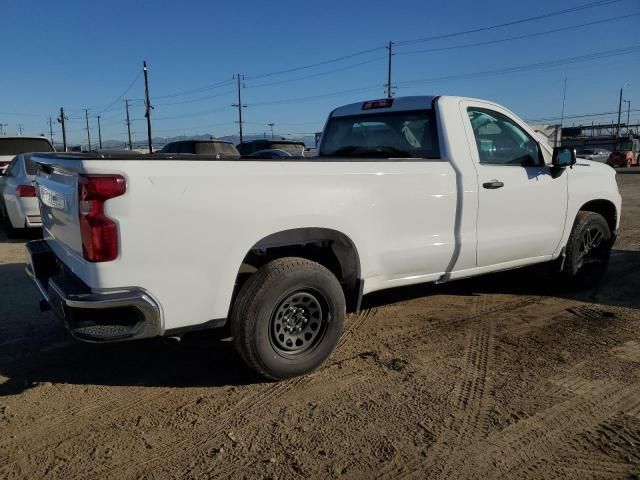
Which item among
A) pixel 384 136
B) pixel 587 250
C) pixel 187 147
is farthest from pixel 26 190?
pixel 587 250

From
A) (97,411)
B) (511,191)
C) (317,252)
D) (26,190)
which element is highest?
(511,191)

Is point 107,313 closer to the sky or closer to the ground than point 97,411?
closer to the sky

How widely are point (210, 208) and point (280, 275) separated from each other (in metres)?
0.63

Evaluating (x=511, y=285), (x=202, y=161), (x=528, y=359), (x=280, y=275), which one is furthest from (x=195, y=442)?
(x=511, y=285)

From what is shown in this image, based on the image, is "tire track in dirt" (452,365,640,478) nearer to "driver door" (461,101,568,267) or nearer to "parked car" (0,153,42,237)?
"driver door" (461,101,568,267)

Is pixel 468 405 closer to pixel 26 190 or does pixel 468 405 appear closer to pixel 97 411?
pixel 97 411

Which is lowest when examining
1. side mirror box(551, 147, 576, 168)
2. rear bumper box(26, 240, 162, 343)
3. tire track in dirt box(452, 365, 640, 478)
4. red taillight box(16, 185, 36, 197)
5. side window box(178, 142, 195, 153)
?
tire track in dirt box(452, 365, 640, 478)

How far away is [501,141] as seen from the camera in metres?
4.80

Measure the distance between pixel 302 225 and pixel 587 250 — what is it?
12.3ft

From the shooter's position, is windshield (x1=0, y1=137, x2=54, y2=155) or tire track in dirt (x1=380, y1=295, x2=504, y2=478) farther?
windshield (x1=0, y1=137, x2=54, y2=155)

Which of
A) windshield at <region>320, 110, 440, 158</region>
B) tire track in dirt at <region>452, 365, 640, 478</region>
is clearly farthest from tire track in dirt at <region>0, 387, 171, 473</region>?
windshield at <region>320, 110, 440, 158</region>

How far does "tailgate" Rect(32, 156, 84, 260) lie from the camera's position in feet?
9.74

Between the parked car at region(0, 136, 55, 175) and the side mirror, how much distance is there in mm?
9674

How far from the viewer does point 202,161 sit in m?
3.01
